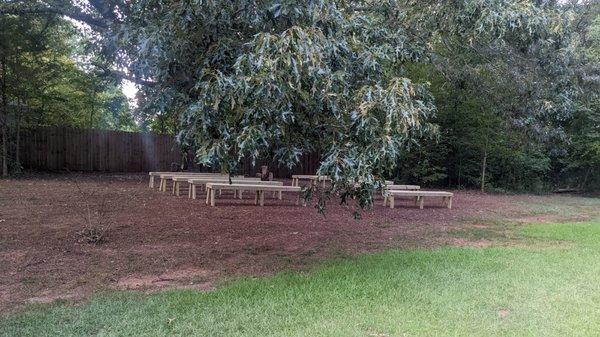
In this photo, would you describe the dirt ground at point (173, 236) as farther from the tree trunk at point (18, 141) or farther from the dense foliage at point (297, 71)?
the tree trunk at point (18, 141)

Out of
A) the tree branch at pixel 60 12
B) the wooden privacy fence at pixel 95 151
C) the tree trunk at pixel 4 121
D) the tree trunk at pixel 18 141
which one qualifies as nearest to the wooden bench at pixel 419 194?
the wooden privacy fence at pixel 95 151

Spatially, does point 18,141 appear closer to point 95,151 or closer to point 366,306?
point 95,151

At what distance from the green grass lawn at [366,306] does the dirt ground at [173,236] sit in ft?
1.73

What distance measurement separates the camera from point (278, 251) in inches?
255

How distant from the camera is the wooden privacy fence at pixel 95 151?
16891 mm

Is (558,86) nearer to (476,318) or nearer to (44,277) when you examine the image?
(476,318)

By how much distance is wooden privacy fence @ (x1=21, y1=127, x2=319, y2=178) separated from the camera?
55.4 ft

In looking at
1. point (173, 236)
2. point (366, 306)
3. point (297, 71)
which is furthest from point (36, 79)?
point (366, 306)

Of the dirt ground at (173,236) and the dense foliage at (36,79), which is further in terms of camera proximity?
the dense foliage at (36,79)

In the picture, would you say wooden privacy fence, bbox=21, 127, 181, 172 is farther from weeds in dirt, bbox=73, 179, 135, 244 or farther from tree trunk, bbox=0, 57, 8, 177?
weeds in dirt, bbox=73, 179, 135, 244

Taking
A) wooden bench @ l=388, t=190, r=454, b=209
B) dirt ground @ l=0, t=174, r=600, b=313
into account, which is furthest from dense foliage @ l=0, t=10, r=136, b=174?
wooden bench @ l=388, t=190, r=454, b=209

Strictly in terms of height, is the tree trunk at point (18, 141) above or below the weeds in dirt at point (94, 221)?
above

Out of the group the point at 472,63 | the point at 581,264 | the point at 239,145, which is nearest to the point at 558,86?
the point at 472,63

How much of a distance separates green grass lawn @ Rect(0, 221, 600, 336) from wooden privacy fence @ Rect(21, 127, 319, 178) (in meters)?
10.5
